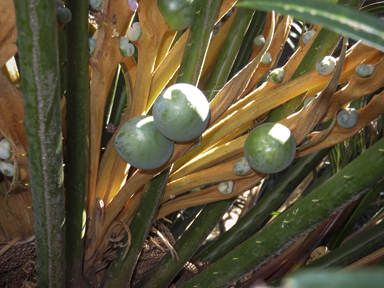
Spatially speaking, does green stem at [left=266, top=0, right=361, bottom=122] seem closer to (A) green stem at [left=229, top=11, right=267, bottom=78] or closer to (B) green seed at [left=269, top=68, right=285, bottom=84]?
(B) green seed at [left=269, top=68, right=285, bottom=84]

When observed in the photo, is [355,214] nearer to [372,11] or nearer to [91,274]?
[372,11]

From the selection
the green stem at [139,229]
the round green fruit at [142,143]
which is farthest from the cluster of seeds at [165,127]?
the green stem at [139,229]

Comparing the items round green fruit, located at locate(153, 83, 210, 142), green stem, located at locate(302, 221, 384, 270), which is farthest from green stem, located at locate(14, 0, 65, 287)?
green stem, located at locate(302, 221, 384, 270)

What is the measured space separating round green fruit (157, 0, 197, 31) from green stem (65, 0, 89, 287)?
0.37 ft

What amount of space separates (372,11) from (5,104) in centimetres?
75

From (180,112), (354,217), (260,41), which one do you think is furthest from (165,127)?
(354,217)

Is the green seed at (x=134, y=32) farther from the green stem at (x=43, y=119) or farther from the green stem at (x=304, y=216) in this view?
the green stem at (x=304, y=216)

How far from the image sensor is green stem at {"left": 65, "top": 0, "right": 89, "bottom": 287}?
531mm

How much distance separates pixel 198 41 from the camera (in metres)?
0.53

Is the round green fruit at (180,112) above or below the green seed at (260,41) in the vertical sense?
below

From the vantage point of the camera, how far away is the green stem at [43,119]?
0.35 meters

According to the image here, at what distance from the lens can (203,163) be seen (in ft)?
2.10

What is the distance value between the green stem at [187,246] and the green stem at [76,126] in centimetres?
18

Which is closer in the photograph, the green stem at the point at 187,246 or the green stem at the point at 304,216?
the green stem at the point at 304,216
